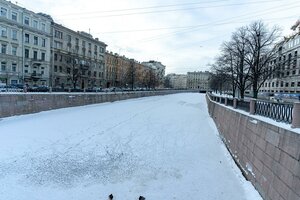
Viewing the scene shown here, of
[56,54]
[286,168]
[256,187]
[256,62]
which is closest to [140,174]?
[256,187]

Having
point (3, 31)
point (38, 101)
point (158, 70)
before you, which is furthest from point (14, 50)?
point (158, 70)

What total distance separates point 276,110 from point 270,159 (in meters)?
1.98

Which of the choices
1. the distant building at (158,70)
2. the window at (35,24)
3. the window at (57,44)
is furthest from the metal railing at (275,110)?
the distant building at (158,70)

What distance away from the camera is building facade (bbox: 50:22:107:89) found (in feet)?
224

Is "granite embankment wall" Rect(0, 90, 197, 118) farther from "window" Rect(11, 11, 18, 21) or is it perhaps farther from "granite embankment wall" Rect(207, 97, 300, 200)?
"window" Rect(11, 11, 18, 21)

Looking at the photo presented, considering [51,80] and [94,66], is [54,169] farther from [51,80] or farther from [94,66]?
[94,66]

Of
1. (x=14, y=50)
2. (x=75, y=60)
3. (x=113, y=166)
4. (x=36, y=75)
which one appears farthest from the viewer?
(x=75, y=60)

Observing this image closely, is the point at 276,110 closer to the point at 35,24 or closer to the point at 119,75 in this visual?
the point at 35,24

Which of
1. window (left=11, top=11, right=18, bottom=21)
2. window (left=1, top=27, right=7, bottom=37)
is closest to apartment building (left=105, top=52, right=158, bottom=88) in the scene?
window (left=11, top=11, right=18, bottom=21)

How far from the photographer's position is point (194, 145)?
1416 cm

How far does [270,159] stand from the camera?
7.20m

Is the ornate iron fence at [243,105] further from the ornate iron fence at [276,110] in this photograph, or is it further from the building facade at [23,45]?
the building facade at [23,45]

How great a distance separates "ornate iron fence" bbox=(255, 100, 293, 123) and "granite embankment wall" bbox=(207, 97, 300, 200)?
0.45 m

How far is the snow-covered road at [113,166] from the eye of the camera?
7574 millimetres
